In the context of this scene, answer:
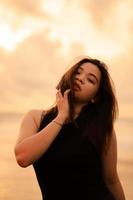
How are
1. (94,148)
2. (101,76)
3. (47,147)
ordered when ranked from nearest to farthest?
(47,147) → (94,148) → (101,76)

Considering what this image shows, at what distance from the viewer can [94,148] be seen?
135 inches

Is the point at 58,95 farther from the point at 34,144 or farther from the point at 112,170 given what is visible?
the point at 112,170

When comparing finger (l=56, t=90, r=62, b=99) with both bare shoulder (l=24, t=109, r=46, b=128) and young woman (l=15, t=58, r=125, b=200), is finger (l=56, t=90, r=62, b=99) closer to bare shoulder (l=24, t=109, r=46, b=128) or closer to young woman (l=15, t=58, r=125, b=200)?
young woman (l=15, t=58, r=125, b=200)

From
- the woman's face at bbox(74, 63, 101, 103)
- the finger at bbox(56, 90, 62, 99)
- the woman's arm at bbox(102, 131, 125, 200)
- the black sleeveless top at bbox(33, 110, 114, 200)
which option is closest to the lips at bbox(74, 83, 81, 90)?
the woman's face at bbox(74, 63, 101, 103)

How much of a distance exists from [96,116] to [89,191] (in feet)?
1.67

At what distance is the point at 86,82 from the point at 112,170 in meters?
0.64

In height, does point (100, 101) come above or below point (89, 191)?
above

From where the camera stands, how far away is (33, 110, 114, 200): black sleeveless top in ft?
10.9

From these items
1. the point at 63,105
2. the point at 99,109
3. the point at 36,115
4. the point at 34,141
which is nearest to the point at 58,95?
the point at 63,105

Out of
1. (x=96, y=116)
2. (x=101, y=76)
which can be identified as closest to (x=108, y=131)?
(x=96, y=116)

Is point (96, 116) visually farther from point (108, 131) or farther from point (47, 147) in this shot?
point (47, 147)

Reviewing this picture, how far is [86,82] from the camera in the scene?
139 inches

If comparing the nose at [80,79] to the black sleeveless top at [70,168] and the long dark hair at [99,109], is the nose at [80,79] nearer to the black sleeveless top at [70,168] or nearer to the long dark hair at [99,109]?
the long dark hair at [99,109]

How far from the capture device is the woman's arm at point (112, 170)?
11.8 feet
